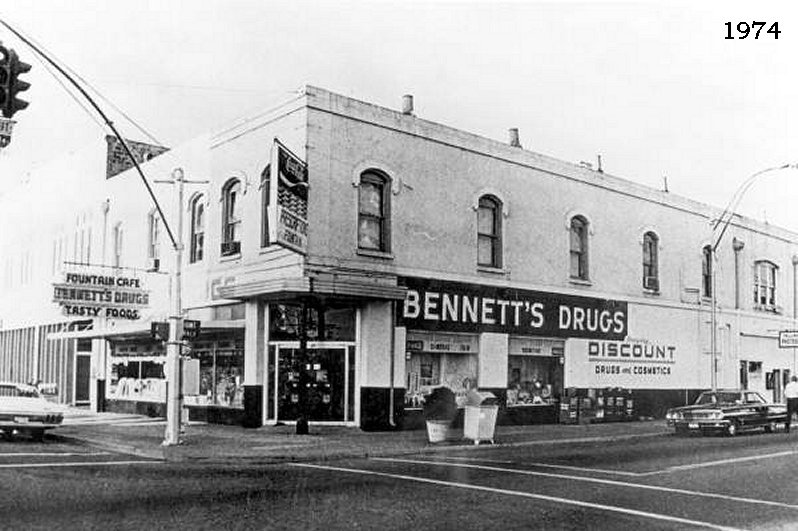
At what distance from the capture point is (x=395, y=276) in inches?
923

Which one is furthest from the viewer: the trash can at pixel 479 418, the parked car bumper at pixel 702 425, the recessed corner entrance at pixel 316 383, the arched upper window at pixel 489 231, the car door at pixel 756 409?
the arched upper window at pixel 489 231

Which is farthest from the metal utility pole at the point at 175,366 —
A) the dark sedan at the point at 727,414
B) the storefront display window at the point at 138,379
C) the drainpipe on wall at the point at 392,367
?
the dark sedan at the point at 727,414

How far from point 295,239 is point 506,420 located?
978 centimetres

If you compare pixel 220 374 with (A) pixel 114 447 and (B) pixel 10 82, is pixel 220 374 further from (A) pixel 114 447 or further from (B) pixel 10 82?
(B) pixel 10 82

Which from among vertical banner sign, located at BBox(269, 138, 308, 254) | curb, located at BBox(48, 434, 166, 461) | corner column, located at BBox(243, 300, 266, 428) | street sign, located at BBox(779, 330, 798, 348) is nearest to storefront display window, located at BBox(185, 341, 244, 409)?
corner column, located at BBox(243, 300, 266, 428)

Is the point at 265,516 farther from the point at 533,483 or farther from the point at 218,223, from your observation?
the point at 218,223

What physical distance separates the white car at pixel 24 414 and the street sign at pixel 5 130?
10947mm

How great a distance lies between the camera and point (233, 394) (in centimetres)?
2438

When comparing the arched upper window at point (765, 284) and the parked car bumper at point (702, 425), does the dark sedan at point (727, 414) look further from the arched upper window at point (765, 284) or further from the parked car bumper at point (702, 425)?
the arched upper window at point (765, 284)

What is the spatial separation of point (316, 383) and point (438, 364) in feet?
12.5

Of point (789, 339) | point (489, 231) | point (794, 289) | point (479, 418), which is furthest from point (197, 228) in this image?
point (794, 289)

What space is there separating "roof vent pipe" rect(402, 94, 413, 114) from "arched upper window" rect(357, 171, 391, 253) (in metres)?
3.39

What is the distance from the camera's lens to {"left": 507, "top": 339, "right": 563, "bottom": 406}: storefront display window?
1059 inches

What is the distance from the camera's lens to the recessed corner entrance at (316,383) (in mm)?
22703
